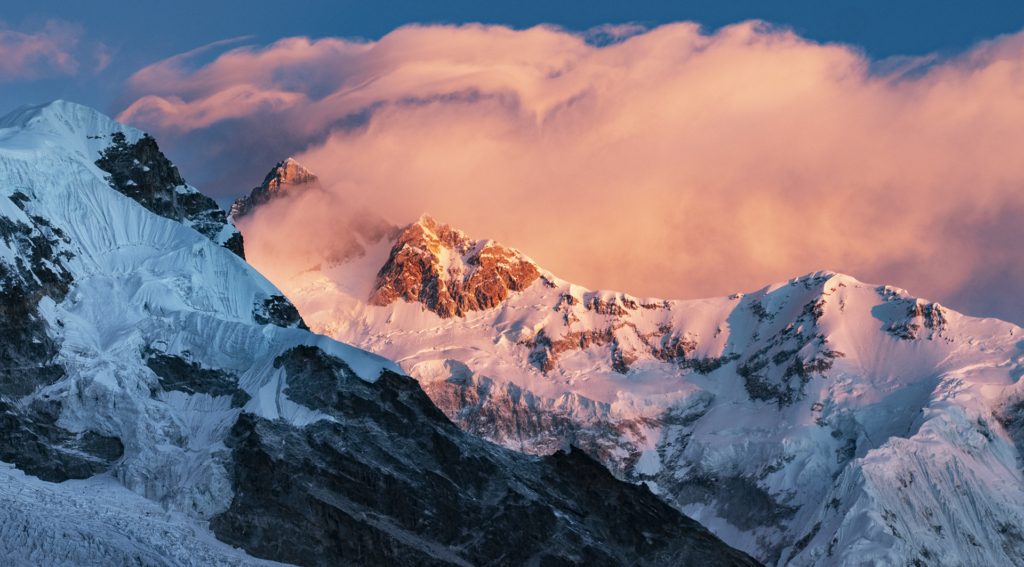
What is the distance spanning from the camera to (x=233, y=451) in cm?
17362

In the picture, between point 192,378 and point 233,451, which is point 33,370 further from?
point 233,451

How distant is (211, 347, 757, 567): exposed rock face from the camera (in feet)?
553

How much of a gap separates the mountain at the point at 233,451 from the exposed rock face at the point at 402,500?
28 centimetres

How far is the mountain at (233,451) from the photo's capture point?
162 m

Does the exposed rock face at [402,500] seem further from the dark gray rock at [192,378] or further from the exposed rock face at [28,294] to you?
the exposed rock face at [28,294]

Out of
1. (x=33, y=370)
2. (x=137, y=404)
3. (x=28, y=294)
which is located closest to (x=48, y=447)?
(x=33, y=370)

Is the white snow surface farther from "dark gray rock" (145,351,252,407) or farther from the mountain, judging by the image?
"dark gray rock" (145,351,252,407)

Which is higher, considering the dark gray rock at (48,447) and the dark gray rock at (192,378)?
the dark gray rock at (192,378)

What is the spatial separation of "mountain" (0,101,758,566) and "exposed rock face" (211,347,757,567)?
0.28 meters

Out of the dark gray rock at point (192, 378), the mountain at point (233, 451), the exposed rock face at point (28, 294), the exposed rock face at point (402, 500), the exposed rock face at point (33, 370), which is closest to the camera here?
the mountain at point (233, 451)

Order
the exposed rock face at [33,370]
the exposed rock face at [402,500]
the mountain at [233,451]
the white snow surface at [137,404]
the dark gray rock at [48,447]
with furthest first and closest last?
the exposed rock face at [402,500] < the exposed rock face at [33,370] < the mountain at [233,451] < the dark gray rock at [48,447] < the white snow surface at [137,404]

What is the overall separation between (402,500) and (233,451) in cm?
2596

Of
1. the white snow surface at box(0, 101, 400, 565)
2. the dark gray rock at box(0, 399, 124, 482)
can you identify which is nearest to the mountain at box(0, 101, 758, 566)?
the dark gray rock at box(0, 399, 124, 482)

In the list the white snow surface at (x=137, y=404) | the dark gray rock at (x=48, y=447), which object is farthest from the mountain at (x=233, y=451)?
the white snow surface at (x=137, y=404)
